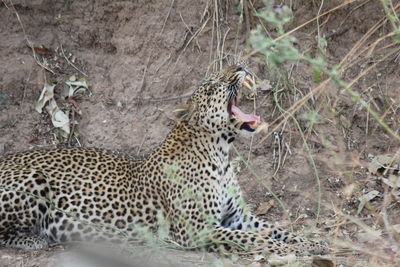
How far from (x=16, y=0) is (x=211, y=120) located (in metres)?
3.79

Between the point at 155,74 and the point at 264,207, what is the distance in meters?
2.37

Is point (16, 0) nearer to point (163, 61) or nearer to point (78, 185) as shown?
point (163, 61)

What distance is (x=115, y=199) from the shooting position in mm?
7527

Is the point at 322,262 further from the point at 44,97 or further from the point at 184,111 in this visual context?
the point at 44,97

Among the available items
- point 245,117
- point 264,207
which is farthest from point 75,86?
point 245,117

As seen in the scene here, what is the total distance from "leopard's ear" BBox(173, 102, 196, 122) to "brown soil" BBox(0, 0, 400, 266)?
174 centimetres

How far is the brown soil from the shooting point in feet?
29.9

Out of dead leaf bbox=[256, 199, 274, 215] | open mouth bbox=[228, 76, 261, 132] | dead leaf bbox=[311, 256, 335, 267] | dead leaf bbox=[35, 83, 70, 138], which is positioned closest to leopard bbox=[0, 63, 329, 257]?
open mouth bbox=[228, 76, 261, 132]

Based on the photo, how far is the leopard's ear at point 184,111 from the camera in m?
7.59

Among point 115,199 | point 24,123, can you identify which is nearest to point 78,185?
point 115,199

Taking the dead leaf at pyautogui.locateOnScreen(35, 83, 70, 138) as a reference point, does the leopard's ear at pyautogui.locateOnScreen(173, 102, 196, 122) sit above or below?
above

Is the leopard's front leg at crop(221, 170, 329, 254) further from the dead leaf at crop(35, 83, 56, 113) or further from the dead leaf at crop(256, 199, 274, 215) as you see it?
the dead leaf at crop(35, 83, 56, 113)

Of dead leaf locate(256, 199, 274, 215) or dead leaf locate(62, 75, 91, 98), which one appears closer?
dead leaf locate(256, 199, 274, 215)

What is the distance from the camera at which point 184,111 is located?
25.0 feet
